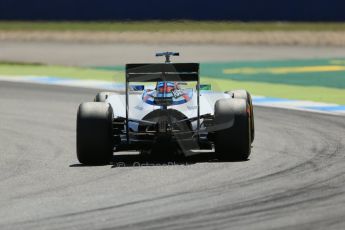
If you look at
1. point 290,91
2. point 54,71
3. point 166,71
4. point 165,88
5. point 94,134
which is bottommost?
point 54,71

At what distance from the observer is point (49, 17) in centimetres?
4512

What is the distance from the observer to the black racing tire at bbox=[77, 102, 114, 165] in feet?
36.7

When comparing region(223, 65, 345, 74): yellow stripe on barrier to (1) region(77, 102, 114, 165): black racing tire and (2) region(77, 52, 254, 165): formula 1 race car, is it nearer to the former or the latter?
(2) region(77, 52, 254, 165): formula 1 race car

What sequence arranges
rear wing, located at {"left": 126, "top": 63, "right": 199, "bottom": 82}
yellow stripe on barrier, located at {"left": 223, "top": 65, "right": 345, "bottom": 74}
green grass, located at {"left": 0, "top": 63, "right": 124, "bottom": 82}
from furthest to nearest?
yellow stripe on barrier, located at {"left": 223, "top": 65, "right": 345, "bottom": 74} < green grass, located at {"left": 0, "top": 63, "right": 124, "bottom": 82} < rear wing, located at {"left": 126, "top": 63, "right": 199, "bottom": 82}

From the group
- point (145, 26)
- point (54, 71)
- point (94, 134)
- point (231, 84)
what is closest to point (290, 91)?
point (231, 84)

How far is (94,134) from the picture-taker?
36.7 ft

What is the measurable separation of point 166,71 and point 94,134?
1.08 m

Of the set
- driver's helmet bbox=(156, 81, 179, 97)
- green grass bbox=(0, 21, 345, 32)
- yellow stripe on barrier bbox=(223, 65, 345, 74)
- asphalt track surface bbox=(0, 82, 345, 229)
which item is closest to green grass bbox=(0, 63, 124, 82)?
yellow stripe on barrier bbox=(223, 65, 345, 74)

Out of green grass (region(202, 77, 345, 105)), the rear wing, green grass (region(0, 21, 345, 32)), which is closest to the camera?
the rear wing

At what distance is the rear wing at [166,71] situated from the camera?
448 inches

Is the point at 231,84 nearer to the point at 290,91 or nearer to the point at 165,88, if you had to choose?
the point at 290,91

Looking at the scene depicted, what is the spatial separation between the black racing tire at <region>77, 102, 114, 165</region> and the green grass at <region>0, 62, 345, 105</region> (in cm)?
396

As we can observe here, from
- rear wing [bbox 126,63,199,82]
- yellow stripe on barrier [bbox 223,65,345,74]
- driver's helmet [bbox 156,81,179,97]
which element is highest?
rear wing [bbox 126,63,199,82]

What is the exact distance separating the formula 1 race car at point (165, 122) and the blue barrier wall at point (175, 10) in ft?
100
